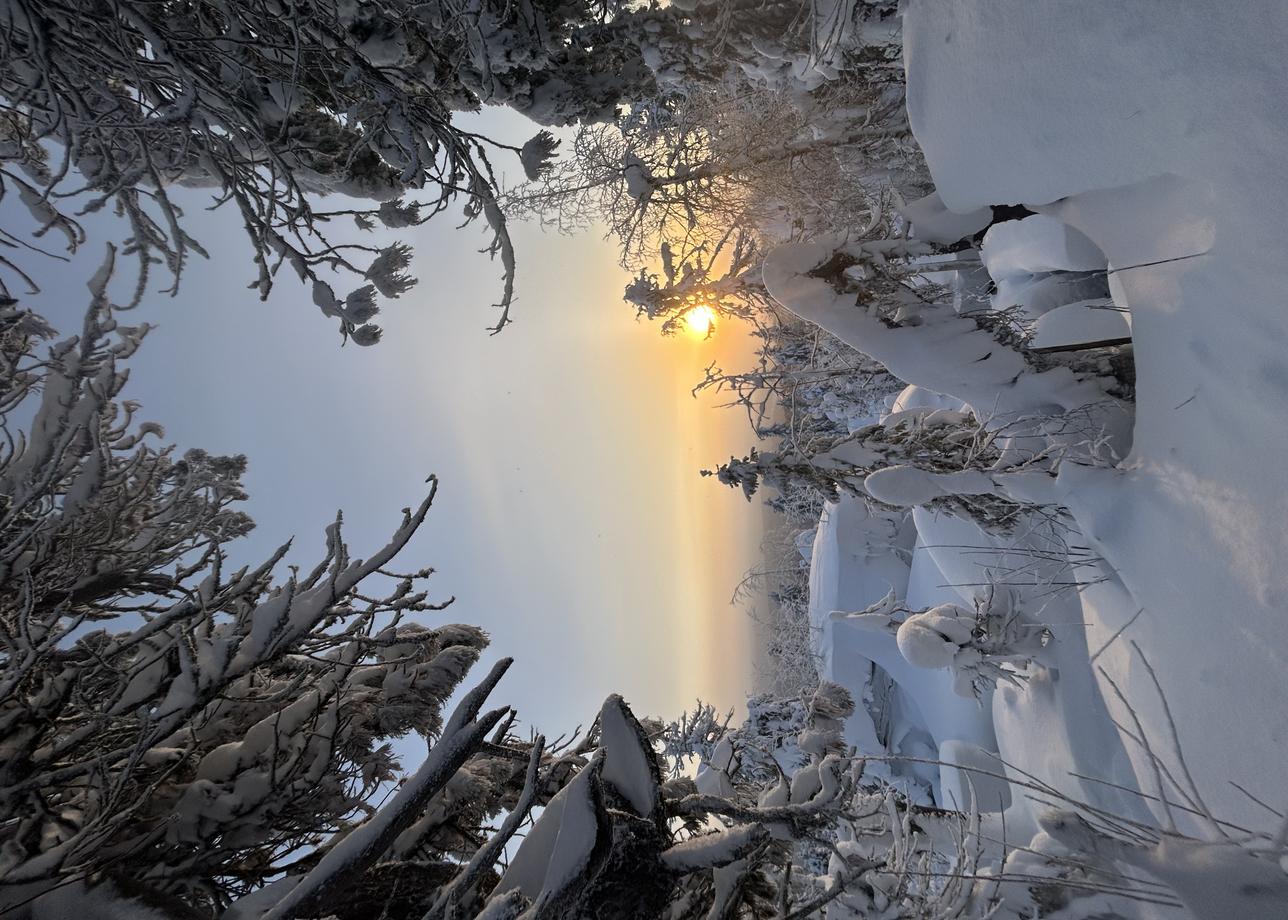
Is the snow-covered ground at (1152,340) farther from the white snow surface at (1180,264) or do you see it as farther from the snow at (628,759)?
the snow at (628,759)

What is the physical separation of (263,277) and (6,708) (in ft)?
6.90

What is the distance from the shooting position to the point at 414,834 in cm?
256

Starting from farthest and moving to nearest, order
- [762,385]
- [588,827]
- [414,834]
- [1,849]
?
[762,385] < [414,834] < [1,849] < [588,827]

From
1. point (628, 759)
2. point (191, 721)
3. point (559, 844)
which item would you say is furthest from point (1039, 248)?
point (191, 721)

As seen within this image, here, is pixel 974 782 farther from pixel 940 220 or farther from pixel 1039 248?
pixel 940 220

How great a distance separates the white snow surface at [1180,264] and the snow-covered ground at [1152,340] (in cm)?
1

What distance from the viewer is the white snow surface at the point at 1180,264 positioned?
7.83 ft

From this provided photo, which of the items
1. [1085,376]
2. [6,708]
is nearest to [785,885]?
[6,708]

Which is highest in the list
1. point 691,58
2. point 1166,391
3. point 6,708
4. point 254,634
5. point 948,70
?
point 691,58

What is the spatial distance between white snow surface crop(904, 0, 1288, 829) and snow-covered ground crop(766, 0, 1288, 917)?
0.03ft

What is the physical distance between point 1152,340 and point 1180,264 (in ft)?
1.62

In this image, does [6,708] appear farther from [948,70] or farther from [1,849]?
[948,70]

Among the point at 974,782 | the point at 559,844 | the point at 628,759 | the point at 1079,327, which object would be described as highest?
the point at 1079,327

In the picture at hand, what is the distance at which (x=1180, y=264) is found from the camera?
302 cm
